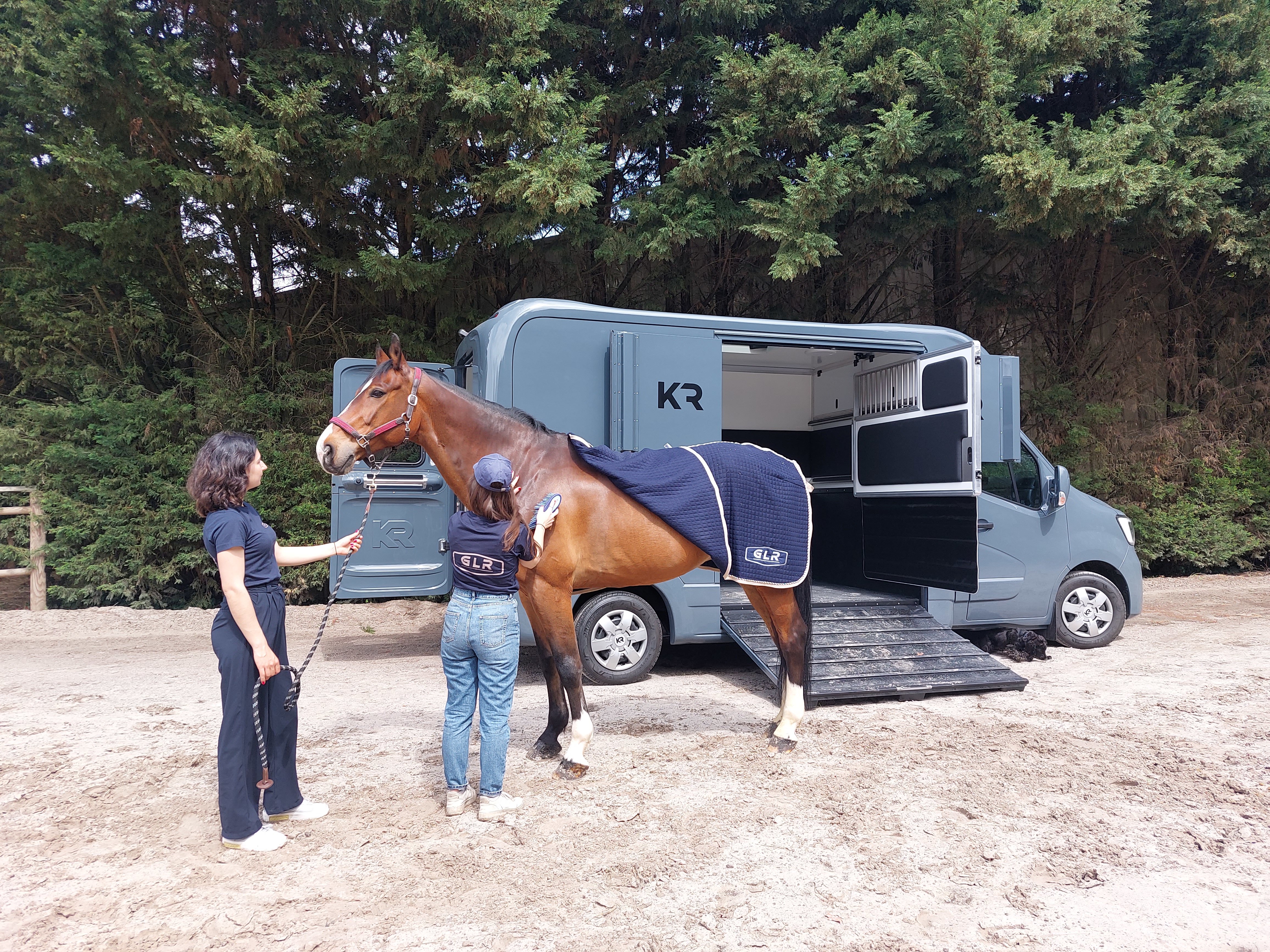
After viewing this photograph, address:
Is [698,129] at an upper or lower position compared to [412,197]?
upper

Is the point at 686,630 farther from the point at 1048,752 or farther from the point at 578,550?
the point at 1048,752

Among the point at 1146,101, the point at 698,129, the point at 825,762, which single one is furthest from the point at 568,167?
the point at 1146,101

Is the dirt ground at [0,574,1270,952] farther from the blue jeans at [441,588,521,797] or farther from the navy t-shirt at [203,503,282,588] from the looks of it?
the navy t-shirt at [203,503,282,588]

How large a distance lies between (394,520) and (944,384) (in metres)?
4.22

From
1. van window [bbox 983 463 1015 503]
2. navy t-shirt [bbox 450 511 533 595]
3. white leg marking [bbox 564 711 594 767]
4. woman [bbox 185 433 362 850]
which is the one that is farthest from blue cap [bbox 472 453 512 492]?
van window [bbox 983 463 1015 503]

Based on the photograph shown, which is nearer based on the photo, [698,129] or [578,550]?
[578,550]

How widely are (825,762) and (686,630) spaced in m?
1.75

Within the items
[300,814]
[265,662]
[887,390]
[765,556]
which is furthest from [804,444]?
[265,662]

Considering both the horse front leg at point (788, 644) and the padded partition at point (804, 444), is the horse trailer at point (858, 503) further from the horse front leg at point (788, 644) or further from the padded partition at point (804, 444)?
the horse front leg at point (788, 644)

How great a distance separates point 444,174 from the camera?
8383mm

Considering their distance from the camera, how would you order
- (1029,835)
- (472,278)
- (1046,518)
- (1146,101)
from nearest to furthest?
1. (1029,835)
2. (1046,518)
3. (1146,101)
4. (472,278)

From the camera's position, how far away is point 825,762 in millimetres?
3906

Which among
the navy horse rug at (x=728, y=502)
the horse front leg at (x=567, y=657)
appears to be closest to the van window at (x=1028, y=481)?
the navy horse rug at (x=728, y=502)

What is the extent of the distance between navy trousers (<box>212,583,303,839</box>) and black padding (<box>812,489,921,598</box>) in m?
4.39
